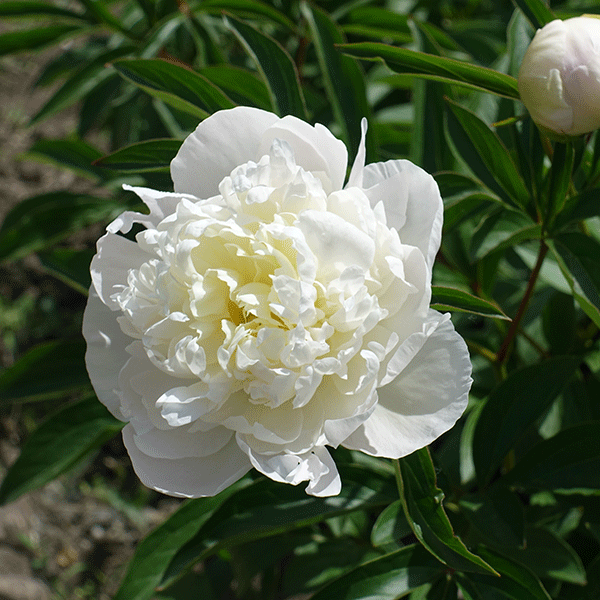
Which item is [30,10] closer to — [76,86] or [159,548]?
[76,86]

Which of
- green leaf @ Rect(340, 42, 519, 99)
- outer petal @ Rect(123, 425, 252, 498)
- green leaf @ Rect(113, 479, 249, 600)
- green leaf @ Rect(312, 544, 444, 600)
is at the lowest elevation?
green leaf @ Rect(113, 479, 249, 600)

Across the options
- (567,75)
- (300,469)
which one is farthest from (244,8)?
(300,469)

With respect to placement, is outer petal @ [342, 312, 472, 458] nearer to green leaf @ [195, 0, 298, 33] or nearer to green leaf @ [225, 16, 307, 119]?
green leaf @ [225, 16, 307, 119]

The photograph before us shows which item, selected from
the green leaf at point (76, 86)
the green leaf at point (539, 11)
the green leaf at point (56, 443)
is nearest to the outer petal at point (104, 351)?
the green leaf at point (56, 443)

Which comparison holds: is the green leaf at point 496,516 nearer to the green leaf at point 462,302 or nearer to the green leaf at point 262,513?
the green leaf at point 262,513

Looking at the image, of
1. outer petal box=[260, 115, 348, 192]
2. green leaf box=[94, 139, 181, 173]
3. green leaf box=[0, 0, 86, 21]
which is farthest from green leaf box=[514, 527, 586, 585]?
green leaf box=[0, 0, 86, 21]
